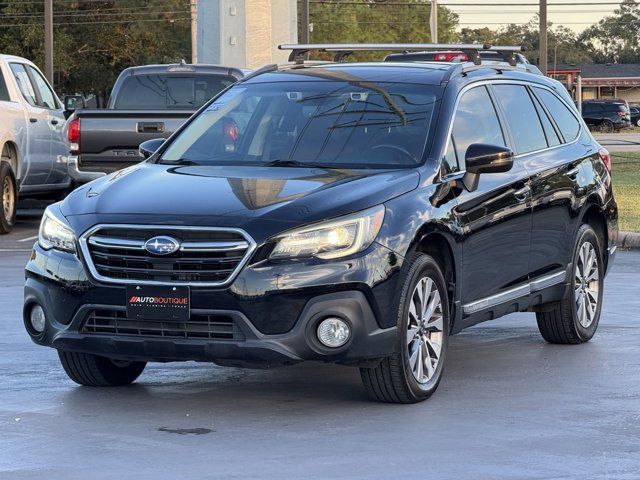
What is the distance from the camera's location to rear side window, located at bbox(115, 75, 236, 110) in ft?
65.3

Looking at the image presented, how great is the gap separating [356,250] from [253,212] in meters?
0.53

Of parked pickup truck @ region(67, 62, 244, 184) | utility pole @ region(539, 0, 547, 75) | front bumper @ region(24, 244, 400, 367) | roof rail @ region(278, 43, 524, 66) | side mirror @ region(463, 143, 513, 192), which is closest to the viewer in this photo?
Answer: front bumper @ region(24, 244, 400, 367)

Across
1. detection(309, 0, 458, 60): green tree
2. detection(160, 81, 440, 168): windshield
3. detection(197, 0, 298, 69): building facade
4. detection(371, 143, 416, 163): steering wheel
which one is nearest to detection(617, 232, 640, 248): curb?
detection(160, 81, 440, 168): windshield

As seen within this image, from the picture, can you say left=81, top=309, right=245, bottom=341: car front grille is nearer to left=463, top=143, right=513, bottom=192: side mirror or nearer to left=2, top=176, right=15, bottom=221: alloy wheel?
left=463, top=143, right=513, bottom=192: side mirror

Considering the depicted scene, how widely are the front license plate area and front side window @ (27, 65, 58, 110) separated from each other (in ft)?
41.4

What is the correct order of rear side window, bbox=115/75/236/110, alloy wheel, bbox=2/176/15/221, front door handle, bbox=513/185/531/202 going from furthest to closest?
rear side window, bbox=115/75/236/110, alloy wheel, bbox=2/176/15/221, front door handle, bbox=513/185/531/202

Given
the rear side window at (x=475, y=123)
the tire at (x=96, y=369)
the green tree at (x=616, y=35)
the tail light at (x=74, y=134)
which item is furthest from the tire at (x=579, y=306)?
the green tree at (x=616, y=35)

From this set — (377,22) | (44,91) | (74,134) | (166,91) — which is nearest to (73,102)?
(44,91)

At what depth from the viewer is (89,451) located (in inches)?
265

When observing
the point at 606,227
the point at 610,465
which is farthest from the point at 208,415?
the point at 606,227

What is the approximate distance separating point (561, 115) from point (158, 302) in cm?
401

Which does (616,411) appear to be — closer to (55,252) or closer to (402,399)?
(402,399)

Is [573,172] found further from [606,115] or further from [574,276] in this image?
[606,115]

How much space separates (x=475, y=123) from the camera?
8914 millimetres
